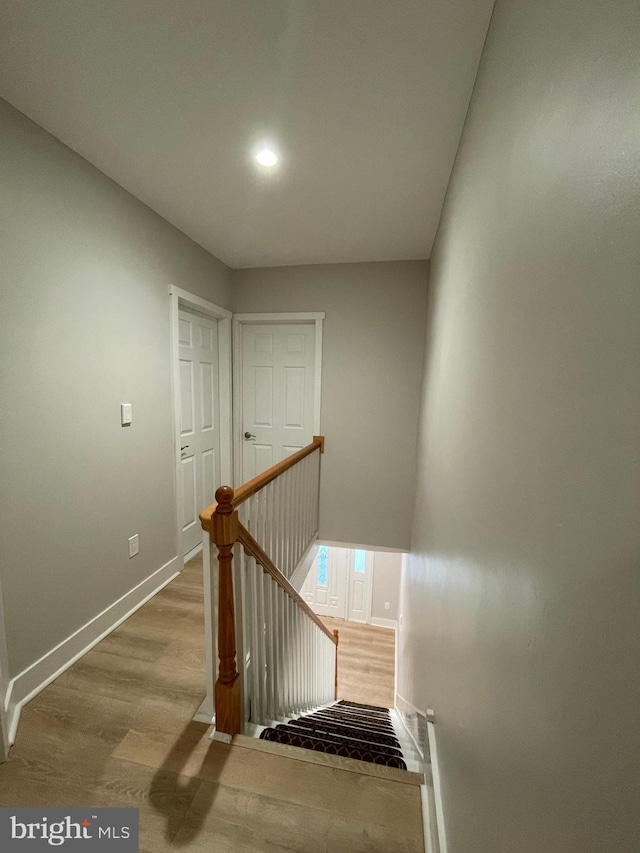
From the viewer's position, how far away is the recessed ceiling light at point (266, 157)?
5.20 feet

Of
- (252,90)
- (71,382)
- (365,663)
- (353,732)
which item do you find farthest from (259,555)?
(365,663)

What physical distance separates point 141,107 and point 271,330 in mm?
1981

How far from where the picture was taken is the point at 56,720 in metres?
1.38

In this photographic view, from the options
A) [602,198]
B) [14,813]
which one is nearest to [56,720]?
[14,813]

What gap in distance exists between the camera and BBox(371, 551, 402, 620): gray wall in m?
5.10

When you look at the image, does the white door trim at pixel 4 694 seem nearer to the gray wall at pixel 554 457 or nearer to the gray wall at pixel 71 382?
the gray wall at pixel 71 382

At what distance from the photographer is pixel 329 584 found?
17.8 ft

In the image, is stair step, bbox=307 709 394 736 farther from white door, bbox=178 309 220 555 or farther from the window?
the window

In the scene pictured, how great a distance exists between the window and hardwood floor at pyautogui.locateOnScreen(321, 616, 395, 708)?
0.53 m

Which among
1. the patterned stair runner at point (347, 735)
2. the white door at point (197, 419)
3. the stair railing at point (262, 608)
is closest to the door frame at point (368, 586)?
the patterned stair runner at point (347, 735)

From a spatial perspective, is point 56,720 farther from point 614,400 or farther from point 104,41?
point 104,41

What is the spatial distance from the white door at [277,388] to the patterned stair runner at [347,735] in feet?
6.77

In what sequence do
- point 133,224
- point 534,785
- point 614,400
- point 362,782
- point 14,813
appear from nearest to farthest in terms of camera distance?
point 614,400
point 534,785
point 14,813
point 362,782
point 133,224

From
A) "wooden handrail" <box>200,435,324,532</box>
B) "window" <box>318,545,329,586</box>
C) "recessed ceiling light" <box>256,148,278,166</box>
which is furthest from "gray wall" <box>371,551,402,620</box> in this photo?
"recessed ceiling light" <box>256,148,278,166</box>
